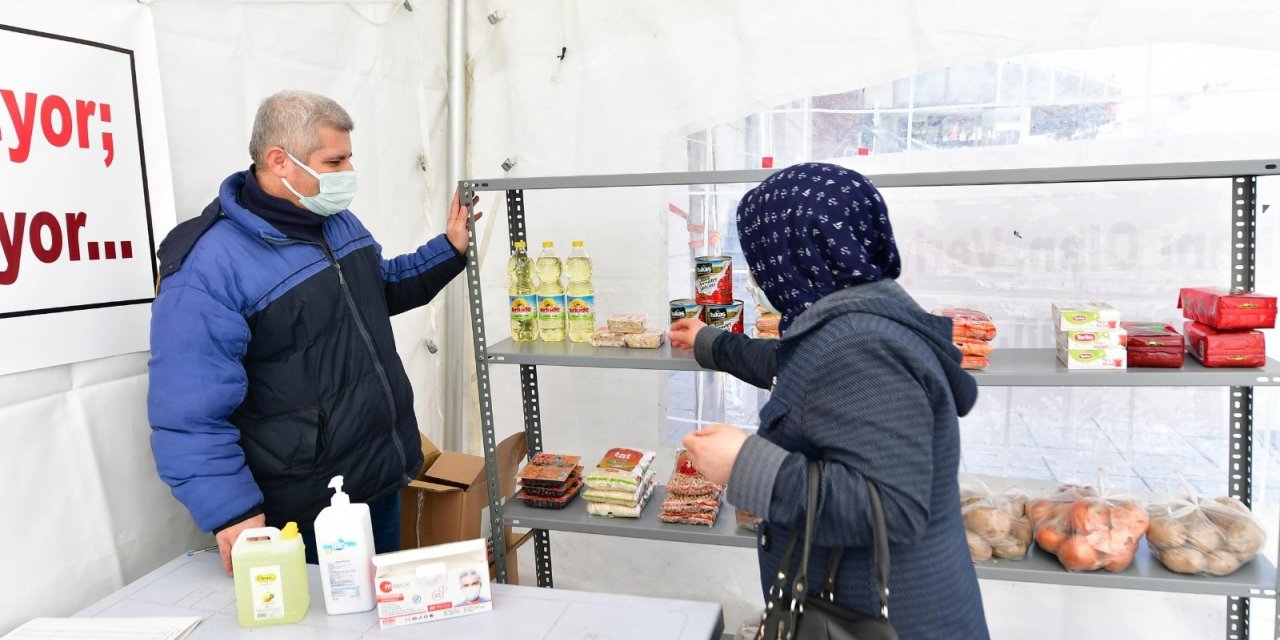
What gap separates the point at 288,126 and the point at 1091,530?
2.29 metres

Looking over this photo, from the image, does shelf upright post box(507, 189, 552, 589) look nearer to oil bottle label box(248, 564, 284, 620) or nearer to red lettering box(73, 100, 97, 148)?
red lettering box(73, 100, 97, 148)

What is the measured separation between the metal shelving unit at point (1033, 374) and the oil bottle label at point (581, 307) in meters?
0.10

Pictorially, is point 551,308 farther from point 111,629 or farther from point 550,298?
point 111,629

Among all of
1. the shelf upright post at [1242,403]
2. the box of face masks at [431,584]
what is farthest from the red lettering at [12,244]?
the shelf upright post at [1242,403]

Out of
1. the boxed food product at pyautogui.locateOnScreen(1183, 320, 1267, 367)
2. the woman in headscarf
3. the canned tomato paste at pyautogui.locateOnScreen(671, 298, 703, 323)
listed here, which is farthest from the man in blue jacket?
the boxed food product at pyautogui.locateOnScreen(1183, 320, 1267, 367)

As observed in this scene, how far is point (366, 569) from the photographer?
161 cm

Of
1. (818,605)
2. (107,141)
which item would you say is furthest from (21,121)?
(818,605)

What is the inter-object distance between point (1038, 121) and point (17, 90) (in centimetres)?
277

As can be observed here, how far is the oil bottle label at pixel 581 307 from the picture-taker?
8.05ft

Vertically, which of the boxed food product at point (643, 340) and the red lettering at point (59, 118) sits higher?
the red lettering at point (59, 118)

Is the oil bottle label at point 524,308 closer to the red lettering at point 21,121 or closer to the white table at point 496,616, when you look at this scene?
the white table at point 496,616

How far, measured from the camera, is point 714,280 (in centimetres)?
232

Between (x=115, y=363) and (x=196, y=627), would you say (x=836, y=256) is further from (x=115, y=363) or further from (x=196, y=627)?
(x=115, y=363)

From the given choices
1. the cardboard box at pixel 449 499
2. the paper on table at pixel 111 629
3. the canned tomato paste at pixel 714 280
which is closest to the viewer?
the paper on table at pixel 111 629
